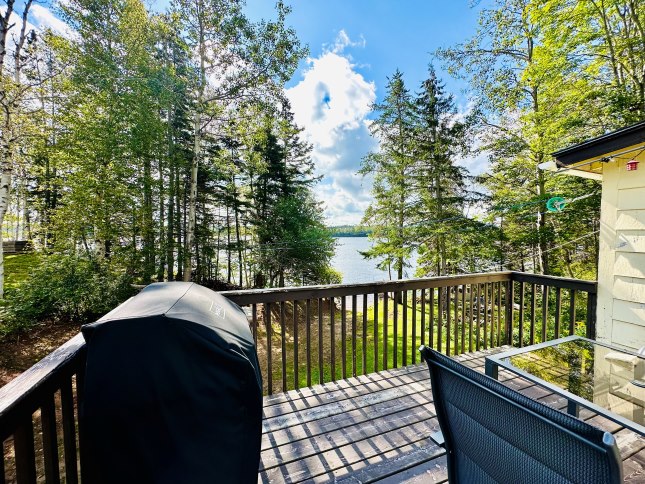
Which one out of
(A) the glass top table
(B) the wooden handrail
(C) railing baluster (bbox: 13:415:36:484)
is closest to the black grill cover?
(C) railing baluster (bbox: 13:415:36:484)

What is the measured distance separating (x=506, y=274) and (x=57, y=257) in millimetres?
9452

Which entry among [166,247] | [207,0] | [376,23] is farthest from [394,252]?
[207,0]

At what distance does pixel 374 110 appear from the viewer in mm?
10852

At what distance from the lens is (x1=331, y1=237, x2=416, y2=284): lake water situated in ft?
40.0

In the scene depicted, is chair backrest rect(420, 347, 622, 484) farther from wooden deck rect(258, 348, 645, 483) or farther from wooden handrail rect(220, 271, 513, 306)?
wooden handrail rect(220, 271, 513, 306)

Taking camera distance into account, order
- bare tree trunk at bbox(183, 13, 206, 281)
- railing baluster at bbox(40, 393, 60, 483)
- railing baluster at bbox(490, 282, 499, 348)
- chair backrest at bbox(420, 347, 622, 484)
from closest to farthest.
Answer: chair backrest at bbox(420, 347, 622, 484), railing baluster at bbox(40, 393, 60, 483), railing baluster at bbox(490, 282, 499, 348), bare tree trunk at bbox(183, 13, 206, 281)

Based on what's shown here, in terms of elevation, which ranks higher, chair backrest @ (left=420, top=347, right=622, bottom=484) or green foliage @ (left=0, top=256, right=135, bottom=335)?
chair backrest @ (left=420, top=347, right=622, bottom=484)

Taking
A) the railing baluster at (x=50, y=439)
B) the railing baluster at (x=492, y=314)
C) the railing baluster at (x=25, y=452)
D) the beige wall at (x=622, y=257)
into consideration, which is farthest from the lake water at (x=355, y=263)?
the railing baluster at (x=25, y=452)

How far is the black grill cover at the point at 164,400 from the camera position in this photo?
942 millimetres

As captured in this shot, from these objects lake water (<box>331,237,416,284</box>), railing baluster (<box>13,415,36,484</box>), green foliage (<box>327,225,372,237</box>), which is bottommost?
lake water (<box>331,237,416,284</box>)

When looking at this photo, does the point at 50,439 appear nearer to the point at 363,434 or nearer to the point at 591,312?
the point at 363,434

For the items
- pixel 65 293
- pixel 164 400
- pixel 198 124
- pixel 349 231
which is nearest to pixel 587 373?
pixel 164 400

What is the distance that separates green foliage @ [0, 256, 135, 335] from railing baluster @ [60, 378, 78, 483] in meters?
6.83

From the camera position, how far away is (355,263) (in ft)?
49.9
